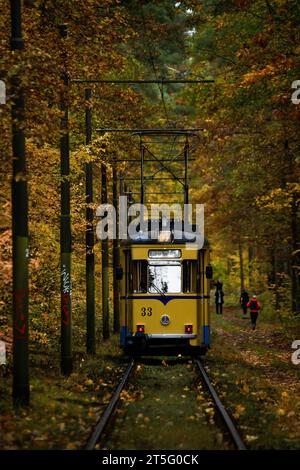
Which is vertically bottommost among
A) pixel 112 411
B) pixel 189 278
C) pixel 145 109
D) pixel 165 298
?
pixel 112 411

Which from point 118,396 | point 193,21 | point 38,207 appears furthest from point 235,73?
point 118,396

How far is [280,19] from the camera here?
64.9ft

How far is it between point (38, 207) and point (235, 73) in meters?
9.60

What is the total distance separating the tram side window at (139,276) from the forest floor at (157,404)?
1983mm

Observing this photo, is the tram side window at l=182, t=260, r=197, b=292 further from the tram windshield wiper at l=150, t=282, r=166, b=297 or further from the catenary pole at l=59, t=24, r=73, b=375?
the catenary pole at l=59, t=24, r=73, b=375

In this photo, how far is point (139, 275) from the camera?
19344 mm

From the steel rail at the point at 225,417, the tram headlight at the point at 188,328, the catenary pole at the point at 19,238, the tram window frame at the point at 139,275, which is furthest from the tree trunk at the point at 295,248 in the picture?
the catenary pole at the point at 19,238

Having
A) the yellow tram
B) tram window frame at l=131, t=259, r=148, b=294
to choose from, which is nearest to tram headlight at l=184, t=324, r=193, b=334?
the yellow tram

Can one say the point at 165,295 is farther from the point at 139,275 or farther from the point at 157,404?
the point at 157,404

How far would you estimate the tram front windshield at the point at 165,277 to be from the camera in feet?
63.4

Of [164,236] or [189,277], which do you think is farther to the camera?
[189,277]

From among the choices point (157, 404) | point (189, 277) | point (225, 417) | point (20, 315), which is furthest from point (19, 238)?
point (189, 277)

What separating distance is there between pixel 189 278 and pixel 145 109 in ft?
34.6

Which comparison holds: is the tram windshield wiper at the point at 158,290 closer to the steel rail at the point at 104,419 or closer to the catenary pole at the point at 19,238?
the steel rail at the point at 104,419
